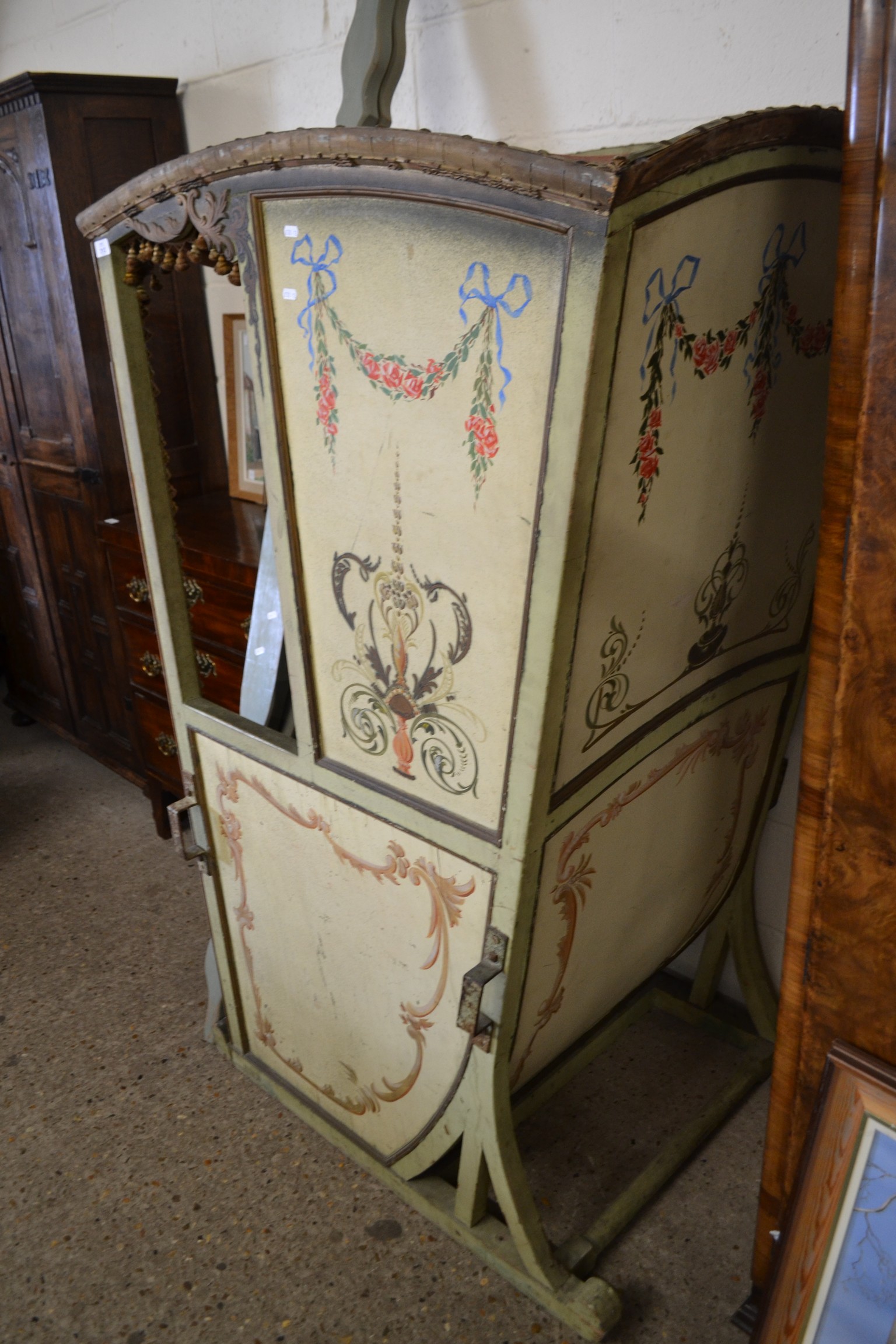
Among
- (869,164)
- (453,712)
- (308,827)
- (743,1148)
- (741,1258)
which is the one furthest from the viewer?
(743,1148)

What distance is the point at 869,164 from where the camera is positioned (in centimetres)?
89

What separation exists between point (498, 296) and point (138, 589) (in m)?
1.74

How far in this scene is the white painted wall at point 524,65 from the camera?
1.44m

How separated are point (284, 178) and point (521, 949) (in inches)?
38.0

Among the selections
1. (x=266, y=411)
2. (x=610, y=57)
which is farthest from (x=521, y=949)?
(x=610, y=57)

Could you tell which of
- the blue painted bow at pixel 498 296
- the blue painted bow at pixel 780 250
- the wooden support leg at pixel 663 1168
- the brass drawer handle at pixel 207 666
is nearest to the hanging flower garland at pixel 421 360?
the blue painted bow at pixel 498 296

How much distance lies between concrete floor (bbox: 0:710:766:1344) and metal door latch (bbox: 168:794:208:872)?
1.84ft

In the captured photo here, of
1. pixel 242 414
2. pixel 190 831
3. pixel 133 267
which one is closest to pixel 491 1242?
pixel 190 831

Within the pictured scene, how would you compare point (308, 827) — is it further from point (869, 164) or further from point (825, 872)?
point (869, 164)

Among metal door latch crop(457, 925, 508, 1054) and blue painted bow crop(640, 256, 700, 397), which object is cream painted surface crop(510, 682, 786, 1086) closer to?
metal door latch crop(457, 925, 508, 1054)

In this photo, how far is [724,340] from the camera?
3.50ft

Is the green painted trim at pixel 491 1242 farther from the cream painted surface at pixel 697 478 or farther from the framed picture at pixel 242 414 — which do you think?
the framed picture at pixel 242 414

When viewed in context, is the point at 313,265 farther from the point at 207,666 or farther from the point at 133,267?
the point at 207,666

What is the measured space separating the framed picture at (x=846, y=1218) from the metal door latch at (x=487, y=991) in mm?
414
